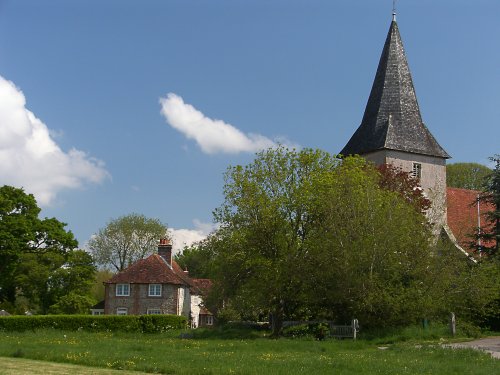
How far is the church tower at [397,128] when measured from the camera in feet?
162

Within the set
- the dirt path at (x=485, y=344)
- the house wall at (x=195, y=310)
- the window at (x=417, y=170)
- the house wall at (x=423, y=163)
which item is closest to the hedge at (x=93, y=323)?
the house wall at (x=195, y=310)

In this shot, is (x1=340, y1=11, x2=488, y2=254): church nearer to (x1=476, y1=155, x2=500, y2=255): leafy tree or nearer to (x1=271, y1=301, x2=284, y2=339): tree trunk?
(x1=476, y1=155, x2=500, y2=255): leafy tree

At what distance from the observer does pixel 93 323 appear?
4500 cm

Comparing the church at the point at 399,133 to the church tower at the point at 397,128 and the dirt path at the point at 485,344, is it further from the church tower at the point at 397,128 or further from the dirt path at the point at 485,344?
the dirt path at the point at 485,344

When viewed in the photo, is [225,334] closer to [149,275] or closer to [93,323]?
[93,323]

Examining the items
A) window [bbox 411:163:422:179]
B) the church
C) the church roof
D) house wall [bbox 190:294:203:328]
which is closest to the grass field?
the church

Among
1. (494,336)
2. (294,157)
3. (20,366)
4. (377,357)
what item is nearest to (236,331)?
(294,157)

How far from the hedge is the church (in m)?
18.9

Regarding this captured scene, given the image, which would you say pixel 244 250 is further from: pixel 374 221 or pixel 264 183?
pixel 374 221

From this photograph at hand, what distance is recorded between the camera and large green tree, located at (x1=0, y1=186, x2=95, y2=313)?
57938 mm

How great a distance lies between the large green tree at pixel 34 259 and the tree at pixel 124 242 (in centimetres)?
2221

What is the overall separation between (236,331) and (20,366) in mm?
21567

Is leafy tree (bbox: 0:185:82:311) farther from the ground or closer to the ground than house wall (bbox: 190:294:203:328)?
farther from the ground

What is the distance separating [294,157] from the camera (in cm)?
3891
